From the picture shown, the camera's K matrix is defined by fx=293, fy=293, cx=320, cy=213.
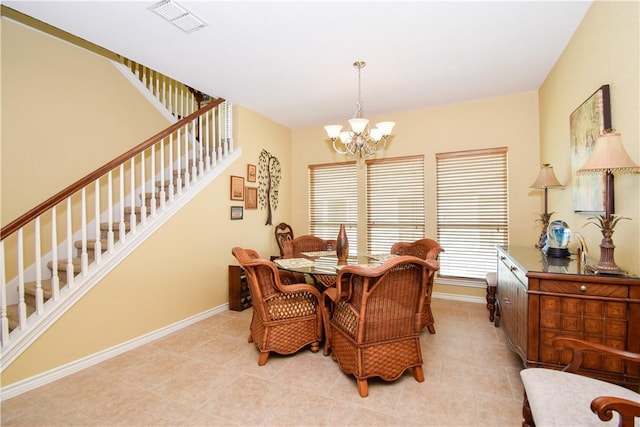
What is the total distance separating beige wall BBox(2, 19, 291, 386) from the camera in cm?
257

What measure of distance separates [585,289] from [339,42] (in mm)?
2669

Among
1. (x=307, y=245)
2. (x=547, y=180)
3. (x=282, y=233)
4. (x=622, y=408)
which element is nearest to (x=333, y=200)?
(x=282, y=233)

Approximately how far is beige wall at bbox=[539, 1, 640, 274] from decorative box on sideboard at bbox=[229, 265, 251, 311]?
365 cm

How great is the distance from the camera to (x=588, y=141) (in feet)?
7.59

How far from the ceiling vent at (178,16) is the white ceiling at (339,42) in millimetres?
60

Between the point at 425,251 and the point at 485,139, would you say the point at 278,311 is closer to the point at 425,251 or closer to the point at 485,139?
the point at 425,251

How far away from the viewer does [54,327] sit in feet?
7.76

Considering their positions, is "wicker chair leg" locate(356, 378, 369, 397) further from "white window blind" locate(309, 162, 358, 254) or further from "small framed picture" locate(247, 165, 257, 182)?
"small framed picture" locate(247, 165, 257, 182)

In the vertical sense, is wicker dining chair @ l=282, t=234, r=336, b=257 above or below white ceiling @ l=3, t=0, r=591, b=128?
below

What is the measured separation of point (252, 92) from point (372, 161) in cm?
216

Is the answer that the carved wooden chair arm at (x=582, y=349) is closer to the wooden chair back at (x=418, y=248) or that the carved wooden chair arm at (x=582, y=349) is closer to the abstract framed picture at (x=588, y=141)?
the abstract framed picture at (x=588, y=141)

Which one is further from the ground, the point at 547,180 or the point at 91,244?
the point at 547,180

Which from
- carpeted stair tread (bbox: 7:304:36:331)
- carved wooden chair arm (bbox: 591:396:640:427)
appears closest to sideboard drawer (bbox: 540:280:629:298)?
carved wooden chair arm (bbox: 591:396:640:427)

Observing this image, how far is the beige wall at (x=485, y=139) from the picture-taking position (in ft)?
12.8
